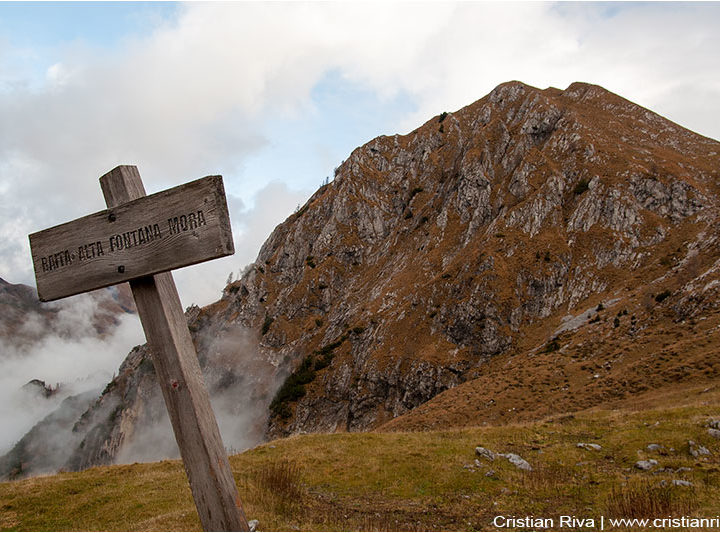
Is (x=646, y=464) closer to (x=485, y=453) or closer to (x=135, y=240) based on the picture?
(x=485, y=453)

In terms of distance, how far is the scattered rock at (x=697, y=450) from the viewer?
16233mm

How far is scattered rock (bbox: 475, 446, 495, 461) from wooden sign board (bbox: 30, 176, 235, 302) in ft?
59.3

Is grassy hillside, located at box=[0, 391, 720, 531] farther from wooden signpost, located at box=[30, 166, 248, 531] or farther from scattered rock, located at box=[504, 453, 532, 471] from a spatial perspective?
wooden signpost, located at box=[30, 166, 248, 531]

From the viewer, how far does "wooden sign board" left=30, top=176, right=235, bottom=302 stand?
4156 mm

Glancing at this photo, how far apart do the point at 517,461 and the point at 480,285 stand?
6503 cm

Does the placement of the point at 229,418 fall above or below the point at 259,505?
below

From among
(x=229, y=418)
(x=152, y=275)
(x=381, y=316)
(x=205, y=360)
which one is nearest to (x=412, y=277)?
(x=381, y=316)

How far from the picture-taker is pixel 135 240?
446cm

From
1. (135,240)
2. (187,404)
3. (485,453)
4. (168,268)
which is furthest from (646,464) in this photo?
(135,240)

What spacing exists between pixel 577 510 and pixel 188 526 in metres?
11.4

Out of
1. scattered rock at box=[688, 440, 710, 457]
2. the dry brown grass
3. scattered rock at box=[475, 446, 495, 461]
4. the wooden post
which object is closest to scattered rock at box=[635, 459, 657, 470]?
scattered rock at box=[688, 440, 710, 457]

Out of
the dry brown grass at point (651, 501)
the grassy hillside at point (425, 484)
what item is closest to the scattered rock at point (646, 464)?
the grassy hillside at point (425, 484)

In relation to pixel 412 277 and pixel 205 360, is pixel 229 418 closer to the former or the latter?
pixel 205 360

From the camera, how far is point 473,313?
259 ft
